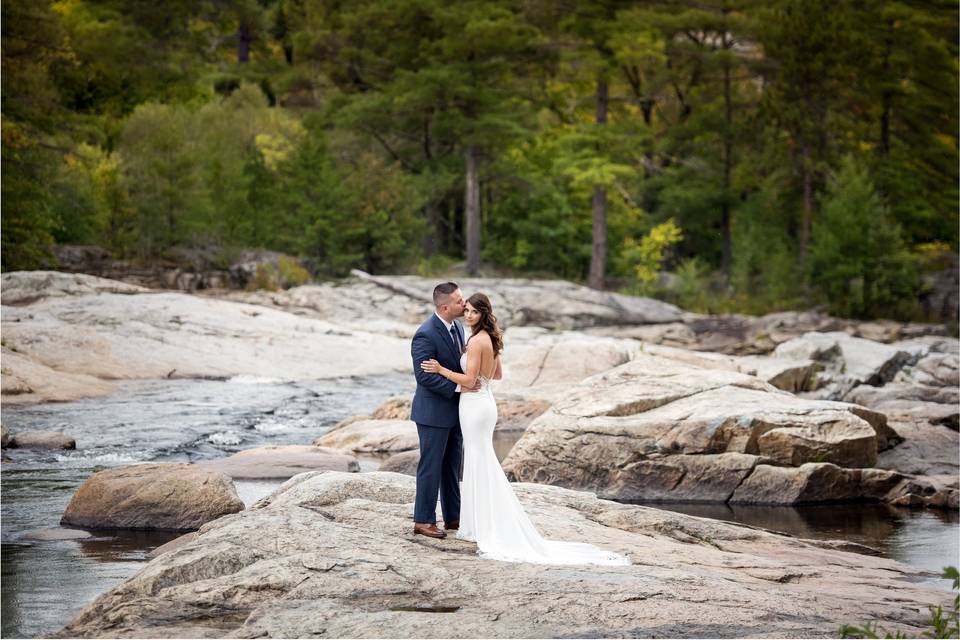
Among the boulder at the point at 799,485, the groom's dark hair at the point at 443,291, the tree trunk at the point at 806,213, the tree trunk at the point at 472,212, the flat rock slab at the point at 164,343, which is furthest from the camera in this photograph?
the tree trunk at the point at 472,212

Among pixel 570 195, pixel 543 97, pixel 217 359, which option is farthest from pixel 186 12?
pixel 217 359

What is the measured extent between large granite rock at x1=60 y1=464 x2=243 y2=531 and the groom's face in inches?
168

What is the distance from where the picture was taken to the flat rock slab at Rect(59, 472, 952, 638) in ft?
22.9

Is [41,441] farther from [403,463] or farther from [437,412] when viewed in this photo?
[437,412]

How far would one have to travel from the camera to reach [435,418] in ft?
29.0

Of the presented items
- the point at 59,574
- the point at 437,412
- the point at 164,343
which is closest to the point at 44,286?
the point at 164,343

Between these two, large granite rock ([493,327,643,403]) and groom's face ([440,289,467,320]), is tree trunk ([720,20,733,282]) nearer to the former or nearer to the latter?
large granite rock ([493,327,643,403])

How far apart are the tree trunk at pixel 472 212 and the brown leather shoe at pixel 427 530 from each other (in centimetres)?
3635

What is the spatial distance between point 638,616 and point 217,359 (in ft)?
69.8

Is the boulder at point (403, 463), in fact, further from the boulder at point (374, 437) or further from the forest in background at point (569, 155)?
the forest in background at point (569, 155)

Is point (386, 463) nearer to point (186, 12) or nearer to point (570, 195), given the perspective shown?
point (570, 195)

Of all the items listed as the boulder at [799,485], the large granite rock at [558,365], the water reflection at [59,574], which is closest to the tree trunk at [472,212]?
the large granite rock at [558,365]

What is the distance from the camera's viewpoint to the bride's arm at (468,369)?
8.77 metres

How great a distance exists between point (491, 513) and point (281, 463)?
6860 millimetres
